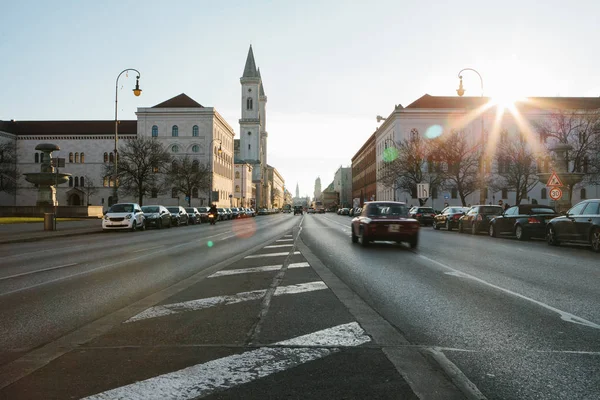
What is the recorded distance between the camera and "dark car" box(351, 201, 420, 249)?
1659 centimetres

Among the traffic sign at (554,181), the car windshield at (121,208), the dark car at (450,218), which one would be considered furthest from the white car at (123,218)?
the traffic sign at (554,181)

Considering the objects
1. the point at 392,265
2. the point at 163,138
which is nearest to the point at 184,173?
the point at 163,138

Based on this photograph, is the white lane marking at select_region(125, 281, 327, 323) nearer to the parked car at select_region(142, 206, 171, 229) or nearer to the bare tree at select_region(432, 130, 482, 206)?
the parked car at select_region(142, 206, 171, 229)

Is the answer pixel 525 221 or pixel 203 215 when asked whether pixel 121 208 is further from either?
pixel 525 221

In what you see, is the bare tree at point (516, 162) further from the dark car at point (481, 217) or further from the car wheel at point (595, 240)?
the car wheel at point (595, 240)

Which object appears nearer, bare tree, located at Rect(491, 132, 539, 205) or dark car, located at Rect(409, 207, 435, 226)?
dark car, located at Rect(409, 207, 435, 226)

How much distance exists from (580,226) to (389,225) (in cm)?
635

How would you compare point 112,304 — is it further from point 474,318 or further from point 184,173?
point 184,173

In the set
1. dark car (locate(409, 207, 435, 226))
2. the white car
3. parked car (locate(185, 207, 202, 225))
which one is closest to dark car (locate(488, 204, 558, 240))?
dark car (locate(409, 207, 435, 226))

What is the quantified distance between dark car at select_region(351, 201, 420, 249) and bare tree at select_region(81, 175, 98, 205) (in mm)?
87178

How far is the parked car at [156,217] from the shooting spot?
111ft

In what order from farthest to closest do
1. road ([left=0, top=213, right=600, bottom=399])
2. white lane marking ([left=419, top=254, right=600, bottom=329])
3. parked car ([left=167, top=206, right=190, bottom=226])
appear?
parked car ([left=167, top=206, right=190, bottom=226]), white lane marking ([left=419, top=254, right=600, bottom=329]), road ([left=0, top=213, right=600, bottom=399])

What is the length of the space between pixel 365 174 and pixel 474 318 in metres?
120

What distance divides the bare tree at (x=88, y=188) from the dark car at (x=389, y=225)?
87178mm
